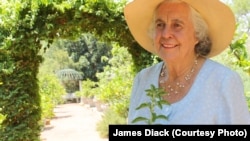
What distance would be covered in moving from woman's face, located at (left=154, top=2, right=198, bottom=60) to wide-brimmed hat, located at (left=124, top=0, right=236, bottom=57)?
5 cm

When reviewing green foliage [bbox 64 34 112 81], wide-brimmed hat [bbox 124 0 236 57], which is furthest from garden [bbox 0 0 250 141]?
green foliage [bbox 64 34 112 81]

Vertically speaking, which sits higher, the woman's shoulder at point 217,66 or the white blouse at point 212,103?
the woman's shoulder at point 217,66

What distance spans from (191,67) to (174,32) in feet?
0.52

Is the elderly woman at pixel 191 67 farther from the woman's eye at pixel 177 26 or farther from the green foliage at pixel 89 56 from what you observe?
the green foliage at pixel 89 56

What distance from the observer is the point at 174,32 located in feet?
4.15

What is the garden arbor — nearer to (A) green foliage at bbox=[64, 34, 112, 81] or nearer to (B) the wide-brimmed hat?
(A) green foliage at bbox=[64, 34, 112, 81]

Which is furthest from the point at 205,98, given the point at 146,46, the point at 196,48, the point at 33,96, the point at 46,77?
the point at 46,77

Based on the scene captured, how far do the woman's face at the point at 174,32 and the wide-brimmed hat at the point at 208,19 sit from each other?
0.05m

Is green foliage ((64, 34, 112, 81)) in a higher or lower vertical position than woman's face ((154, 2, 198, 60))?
higher

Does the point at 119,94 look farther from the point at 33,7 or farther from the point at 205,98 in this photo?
the point at 205,98

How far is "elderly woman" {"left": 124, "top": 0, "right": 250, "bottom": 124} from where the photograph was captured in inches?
46.0

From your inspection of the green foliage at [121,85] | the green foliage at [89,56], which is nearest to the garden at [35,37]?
the green foliage at [121,85]

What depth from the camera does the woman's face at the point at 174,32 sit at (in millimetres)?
1266

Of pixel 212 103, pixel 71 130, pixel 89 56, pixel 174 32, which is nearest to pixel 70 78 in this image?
pixel 89 56
